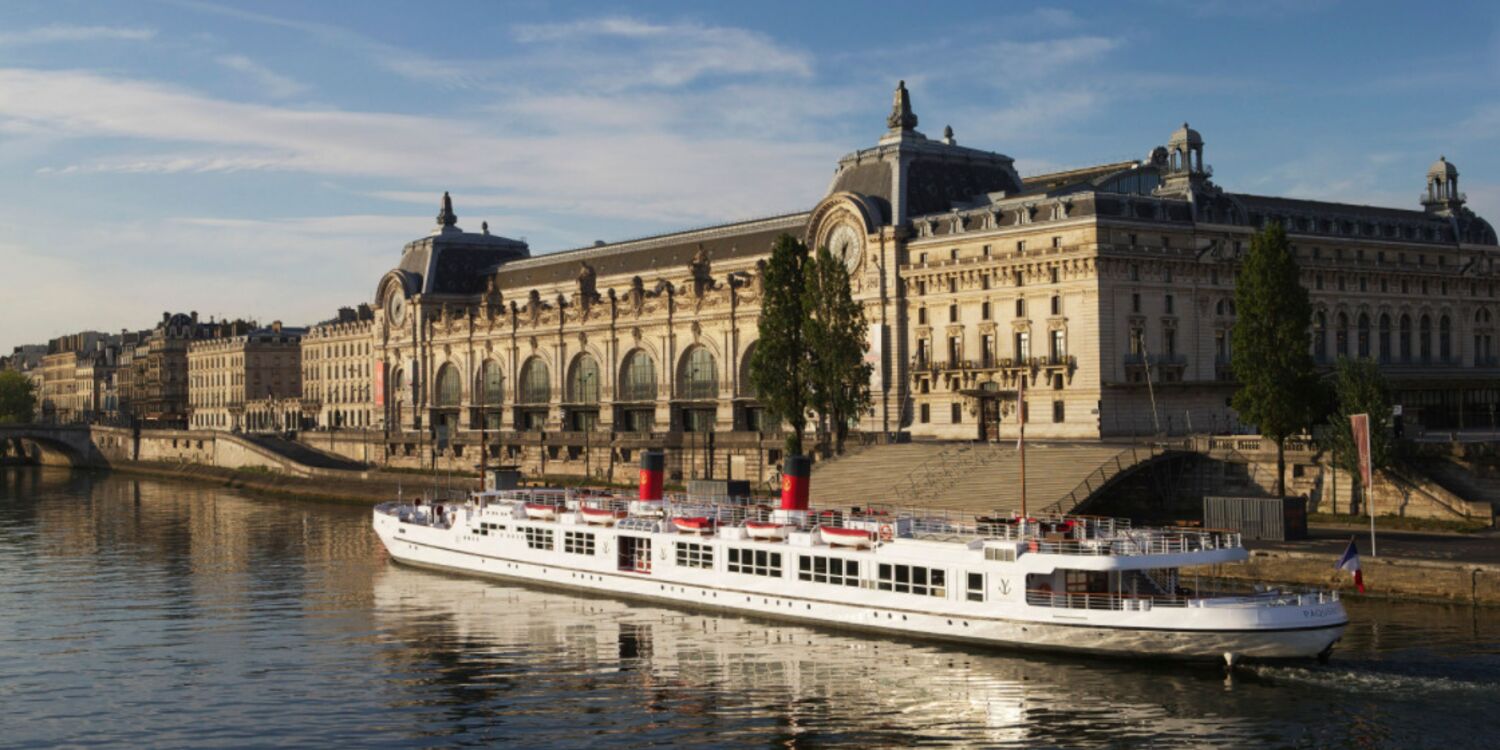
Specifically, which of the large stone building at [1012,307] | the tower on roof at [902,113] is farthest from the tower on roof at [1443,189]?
the tower on roof at [902,113]

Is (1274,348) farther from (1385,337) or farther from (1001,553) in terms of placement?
(1385,337)

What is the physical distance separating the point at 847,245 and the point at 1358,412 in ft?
157

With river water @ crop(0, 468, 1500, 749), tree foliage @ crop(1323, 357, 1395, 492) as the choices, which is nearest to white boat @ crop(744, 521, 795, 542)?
river water @ crop(0, 468, 1500, 749)

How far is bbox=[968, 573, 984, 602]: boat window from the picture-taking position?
56.2 meters

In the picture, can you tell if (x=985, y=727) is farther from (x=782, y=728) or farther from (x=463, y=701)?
(x=463, y=701)

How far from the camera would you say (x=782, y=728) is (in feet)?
148

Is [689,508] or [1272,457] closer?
[689,508]

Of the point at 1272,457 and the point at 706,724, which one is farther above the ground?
the point at 1272,457

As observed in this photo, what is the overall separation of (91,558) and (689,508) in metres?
38.2

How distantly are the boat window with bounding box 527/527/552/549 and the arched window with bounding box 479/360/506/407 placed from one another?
274ft

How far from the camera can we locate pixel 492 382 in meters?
162

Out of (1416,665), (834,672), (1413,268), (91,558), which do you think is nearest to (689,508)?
(834,672)

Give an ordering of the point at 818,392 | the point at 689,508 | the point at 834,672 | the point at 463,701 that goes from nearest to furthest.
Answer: the point at 463,701, the point at 834,672, the point at 689,508, the point at 818,392

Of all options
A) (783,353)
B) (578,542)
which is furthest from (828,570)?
(783,353)
